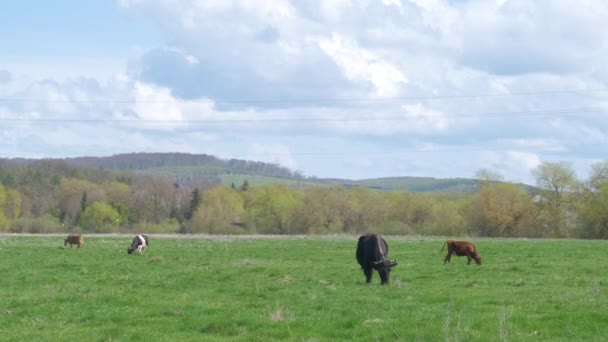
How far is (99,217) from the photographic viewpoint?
4323 inches

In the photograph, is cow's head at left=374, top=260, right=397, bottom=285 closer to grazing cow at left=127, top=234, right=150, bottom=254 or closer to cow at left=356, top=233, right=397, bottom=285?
cow at left=356, top=233, right=397, bottom=285

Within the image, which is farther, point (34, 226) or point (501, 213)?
point (34, 226)

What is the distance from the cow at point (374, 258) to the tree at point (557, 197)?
65834mm

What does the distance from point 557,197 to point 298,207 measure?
35.3 m

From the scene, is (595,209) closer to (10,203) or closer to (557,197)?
(557,197)

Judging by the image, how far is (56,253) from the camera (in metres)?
38.5

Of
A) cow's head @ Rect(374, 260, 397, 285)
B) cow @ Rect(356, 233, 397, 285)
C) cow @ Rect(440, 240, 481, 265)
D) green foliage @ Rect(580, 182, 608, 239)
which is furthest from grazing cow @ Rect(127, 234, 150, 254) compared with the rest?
green foliage @ Rect(580, 182, 608, 239)

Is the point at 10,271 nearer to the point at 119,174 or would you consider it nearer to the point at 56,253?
the point at 56,253

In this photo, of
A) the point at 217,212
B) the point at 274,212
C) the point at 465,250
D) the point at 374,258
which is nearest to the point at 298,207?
the point at 274,212

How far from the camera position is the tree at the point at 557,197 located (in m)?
84.4

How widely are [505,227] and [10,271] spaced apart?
69715 mm

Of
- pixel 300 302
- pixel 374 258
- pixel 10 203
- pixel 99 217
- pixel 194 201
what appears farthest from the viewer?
pixel 194 201

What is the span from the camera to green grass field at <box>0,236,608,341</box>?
1238 centimetres

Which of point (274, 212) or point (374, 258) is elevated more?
point (274, 212)
